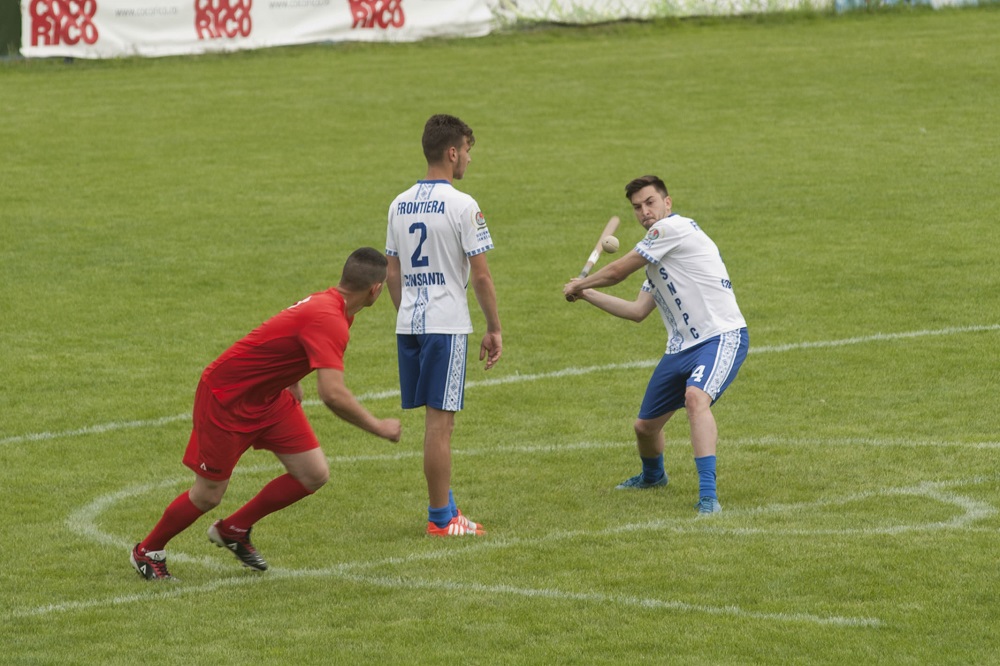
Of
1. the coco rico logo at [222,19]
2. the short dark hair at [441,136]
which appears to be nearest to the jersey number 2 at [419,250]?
the short dark hair at [441,136]

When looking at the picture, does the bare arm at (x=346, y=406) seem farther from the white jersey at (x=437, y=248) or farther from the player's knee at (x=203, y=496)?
the white jersey at (x=437, y=248)

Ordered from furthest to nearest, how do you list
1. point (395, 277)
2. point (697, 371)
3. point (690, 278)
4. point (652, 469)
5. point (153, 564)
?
point (652, 469), point (690, 278), point (697, 371), point (395, 277), point (153, 564)

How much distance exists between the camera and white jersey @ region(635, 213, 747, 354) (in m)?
9.83

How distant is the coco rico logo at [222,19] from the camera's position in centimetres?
2784

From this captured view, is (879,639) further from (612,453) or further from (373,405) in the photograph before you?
(373,405)

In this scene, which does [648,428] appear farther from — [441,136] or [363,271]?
[363,271]

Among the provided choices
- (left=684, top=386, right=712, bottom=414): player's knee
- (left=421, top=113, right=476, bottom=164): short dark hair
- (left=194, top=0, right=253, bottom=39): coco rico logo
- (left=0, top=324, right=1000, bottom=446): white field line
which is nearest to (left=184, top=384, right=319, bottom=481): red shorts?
(left=421, top=113, right=476, bottom=164): short dark hair

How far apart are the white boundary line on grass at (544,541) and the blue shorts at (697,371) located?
2.75 feet

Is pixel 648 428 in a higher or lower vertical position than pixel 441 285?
lower

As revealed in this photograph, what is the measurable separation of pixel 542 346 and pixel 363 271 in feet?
22.7

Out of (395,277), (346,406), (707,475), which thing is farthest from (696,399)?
(346,406)

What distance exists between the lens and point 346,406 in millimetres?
7781

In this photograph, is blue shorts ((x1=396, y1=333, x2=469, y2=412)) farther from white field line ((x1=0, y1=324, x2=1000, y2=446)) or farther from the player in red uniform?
white field line ((x1=0, y1=324, x2=1000, y2=446))

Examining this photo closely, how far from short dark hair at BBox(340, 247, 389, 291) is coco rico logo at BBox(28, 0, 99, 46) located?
66.5 feet
